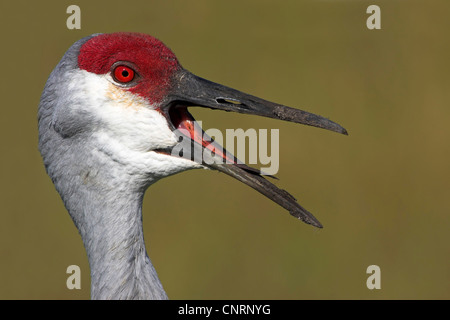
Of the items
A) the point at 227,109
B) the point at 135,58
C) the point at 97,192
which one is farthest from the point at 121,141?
the point at 227,109

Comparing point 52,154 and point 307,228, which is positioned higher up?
point 307,228

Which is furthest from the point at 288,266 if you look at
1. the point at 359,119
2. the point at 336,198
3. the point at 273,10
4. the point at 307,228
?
the point at 273,10

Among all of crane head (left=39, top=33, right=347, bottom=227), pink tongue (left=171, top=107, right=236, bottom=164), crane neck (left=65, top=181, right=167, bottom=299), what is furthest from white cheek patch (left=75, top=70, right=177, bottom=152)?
crane neck (left=65, top=181, right=167, bottom=299)

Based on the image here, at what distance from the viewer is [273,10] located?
34.5 feet

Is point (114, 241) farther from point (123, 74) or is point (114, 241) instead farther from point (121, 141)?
point (123, 74)

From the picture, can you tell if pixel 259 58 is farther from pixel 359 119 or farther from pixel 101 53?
pixel 101 53

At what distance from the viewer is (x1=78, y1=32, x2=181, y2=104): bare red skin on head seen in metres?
3.41

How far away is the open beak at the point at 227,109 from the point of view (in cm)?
338

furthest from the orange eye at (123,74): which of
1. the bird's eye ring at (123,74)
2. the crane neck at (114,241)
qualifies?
the crane neck at (114,241)

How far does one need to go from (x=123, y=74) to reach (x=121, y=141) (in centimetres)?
37

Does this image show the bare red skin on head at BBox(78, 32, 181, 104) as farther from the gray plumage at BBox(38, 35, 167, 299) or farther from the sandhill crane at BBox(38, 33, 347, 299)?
the gray plumage at BBox(38, 35, 167, 299)

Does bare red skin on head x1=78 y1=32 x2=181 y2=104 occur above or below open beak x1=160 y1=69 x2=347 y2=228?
above

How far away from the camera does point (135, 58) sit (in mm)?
3436
